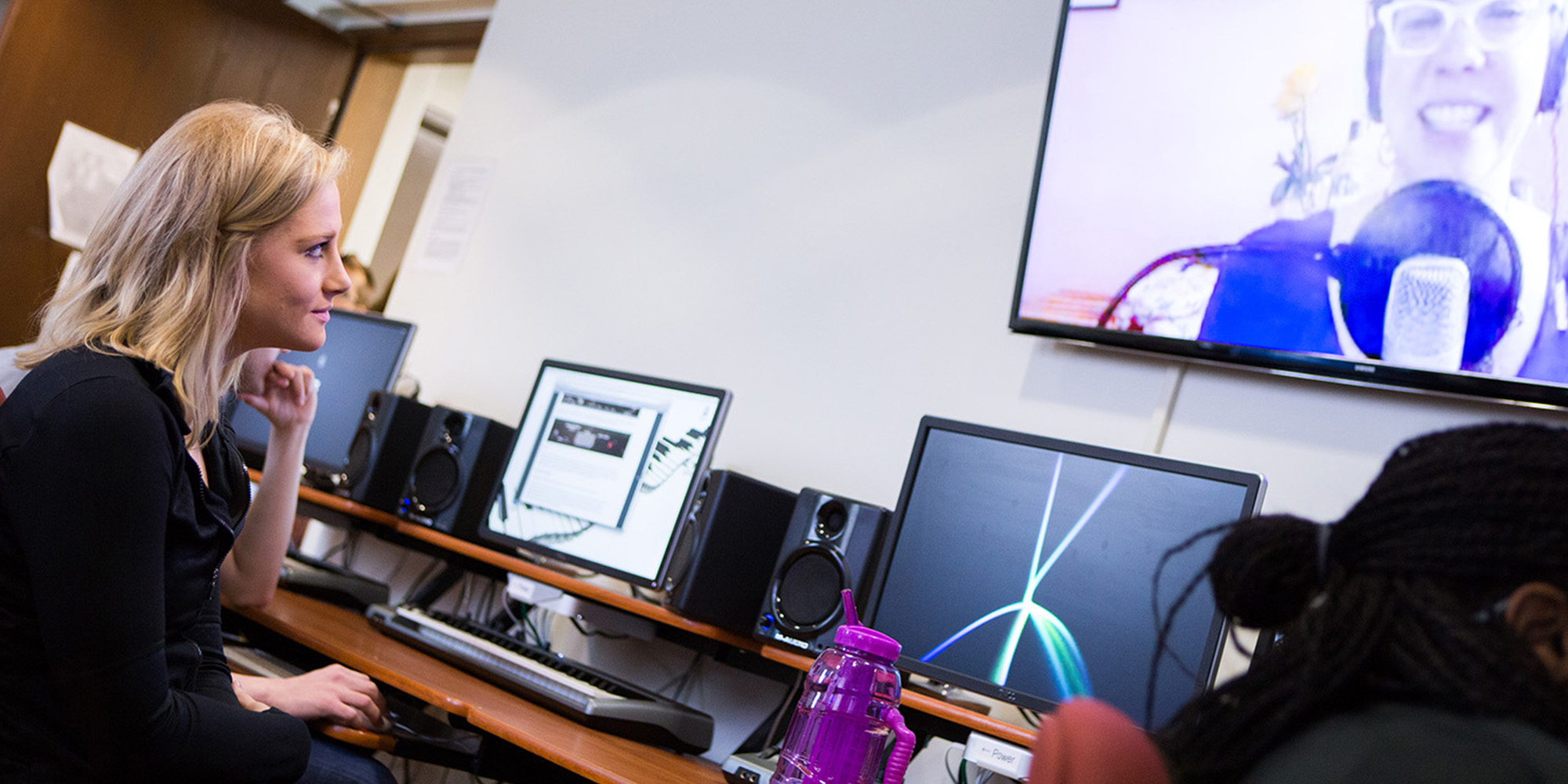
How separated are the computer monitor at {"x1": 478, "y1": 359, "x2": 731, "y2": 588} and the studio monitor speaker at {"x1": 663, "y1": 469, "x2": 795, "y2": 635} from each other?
49 millimetres

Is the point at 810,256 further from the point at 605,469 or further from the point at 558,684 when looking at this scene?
the point at 558,684

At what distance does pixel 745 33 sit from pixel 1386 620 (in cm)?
218

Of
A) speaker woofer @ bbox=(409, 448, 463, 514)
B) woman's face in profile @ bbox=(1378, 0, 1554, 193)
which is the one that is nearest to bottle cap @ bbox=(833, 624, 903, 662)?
woman's face in profile @ bbox=(1378, 0, 1554, 193)

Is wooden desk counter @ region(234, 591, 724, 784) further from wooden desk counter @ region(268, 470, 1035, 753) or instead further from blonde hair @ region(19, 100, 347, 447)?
blonde hair @ region(19, 100, 347, 447)

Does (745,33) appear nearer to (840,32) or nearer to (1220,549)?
(840,32)

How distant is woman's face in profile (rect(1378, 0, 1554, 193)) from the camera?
1.59 meters

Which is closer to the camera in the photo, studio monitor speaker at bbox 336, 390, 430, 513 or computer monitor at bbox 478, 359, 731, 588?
computer monitor at bbox 478, 359, 731, 588

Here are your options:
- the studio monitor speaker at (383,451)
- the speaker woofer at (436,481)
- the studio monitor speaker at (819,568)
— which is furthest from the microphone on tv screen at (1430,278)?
the studio monitor speaker at (383,451)

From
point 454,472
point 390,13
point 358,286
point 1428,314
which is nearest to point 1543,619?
point 1428,314

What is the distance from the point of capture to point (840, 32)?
245cm

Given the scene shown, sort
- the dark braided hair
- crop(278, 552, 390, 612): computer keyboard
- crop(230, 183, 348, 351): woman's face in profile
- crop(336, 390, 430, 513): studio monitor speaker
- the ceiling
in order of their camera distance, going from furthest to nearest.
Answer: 1. the ceiling
2. crop(336, 390, 430, 513): studio monitor speaker
3. crop(278, 552, 390, 612): computer keyboard
4. crop(230, 183, 348, 351): woman's face in profile
5. the dark braided hair

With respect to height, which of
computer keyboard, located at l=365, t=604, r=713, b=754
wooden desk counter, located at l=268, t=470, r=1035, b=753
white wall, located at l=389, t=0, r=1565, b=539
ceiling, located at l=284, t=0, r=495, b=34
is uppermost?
ceiling, located at l=284, t=0, r=495, b=34

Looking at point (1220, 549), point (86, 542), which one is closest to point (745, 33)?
point (86, 542)

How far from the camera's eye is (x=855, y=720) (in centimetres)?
148
